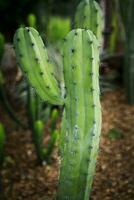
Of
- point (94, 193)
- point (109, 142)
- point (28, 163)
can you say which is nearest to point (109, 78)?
point (109, 142)

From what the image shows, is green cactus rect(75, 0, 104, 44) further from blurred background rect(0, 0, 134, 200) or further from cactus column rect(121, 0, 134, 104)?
cactus column rect(121, 0, 134, 104)

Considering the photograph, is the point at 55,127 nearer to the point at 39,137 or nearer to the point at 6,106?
the point at 39,137

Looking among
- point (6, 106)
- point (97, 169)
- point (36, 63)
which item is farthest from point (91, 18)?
point (6, 106)

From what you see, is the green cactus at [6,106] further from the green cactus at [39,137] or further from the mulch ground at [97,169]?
the green cactus at [39,137]

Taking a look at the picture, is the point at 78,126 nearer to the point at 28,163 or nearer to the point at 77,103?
the point at 77,103

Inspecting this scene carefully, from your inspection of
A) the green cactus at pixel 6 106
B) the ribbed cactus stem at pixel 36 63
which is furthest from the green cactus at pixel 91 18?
the green cactus at pixel 6 106

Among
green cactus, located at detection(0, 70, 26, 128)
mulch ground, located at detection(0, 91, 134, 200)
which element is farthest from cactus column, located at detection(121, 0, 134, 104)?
green cactus, located at detection(0, 70, 26, 128)
